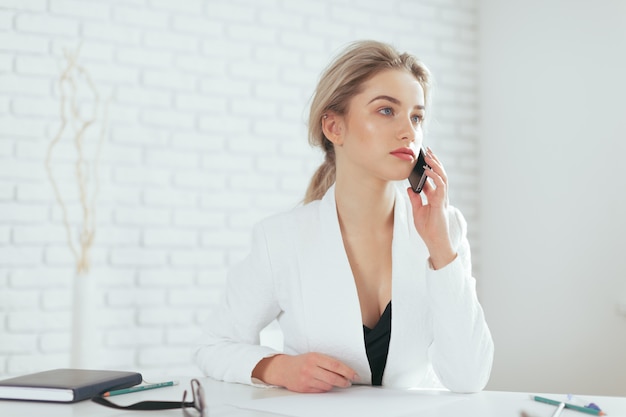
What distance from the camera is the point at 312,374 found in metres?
1.53

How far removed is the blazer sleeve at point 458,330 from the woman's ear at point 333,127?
49 centimetres

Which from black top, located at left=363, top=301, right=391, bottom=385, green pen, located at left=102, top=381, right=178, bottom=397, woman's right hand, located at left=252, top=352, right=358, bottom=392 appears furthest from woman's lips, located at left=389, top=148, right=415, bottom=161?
green pen, located at left=102, top=381, right=178, bottom=397

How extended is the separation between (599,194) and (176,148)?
178cm

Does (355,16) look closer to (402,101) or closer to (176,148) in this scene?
(176,148)

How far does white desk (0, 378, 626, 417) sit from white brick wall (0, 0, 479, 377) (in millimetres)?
1441

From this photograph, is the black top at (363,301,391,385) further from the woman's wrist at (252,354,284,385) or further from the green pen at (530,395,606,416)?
the green pen at (530,395,606,416)

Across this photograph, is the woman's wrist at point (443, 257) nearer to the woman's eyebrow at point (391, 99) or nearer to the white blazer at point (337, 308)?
the white blazer at point (337, 308)

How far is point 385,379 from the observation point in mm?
1757

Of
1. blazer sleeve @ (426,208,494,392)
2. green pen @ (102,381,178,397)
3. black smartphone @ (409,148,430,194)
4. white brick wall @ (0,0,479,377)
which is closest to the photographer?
green pen @ (102,381,178,397)

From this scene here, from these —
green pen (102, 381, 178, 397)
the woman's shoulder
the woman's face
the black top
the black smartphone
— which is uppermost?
the woman's face

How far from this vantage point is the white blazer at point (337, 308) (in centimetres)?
162

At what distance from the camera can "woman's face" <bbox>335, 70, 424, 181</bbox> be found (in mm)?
1763

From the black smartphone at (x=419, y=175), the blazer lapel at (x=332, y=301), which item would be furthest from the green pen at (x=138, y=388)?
the black smartphone at (x=419, y=175)

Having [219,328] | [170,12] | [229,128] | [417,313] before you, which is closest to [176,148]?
[229,128]
